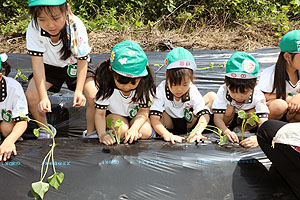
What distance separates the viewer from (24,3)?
624cm

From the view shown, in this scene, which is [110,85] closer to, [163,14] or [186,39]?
→ [186,39]

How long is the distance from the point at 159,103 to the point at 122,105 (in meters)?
0.27

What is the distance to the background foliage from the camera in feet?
18.8

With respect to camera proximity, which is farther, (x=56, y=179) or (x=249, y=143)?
(x=249, y=143)

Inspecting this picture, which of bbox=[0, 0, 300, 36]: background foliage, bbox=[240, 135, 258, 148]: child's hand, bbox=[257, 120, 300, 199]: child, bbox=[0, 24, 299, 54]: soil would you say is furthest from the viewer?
bbox=[0, 0, 300, 36]: background foliage

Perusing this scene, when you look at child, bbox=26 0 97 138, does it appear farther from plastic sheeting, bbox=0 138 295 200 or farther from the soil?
the soil

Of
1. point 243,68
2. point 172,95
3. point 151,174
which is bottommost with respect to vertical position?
point 151,174

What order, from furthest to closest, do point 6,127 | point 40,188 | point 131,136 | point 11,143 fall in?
point 6,127 < point 131,136 < point 11,143 < point 40,188

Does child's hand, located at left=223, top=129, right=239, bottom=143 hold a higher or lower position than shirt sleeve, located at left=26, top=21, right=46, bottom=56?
lower

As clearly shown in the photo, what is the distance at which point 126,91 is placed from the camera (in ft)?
8.01

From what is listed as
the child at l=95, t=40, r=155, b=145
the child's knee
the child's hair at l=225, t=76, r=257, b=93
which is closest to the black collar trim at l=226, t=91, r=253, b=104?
the child's hair at l=225, t=76, r=257, b=93

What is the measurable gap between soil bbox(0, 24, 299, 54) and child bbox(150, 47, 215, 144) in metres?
2.05

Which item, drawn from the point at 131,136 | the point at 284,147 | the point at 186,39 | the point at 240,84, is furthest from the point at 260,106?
the point at 186,39

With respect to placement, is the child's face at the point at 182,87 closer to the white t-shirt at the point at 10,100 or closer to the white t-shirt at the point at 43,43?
the white t-shirt at the point at 43,43
